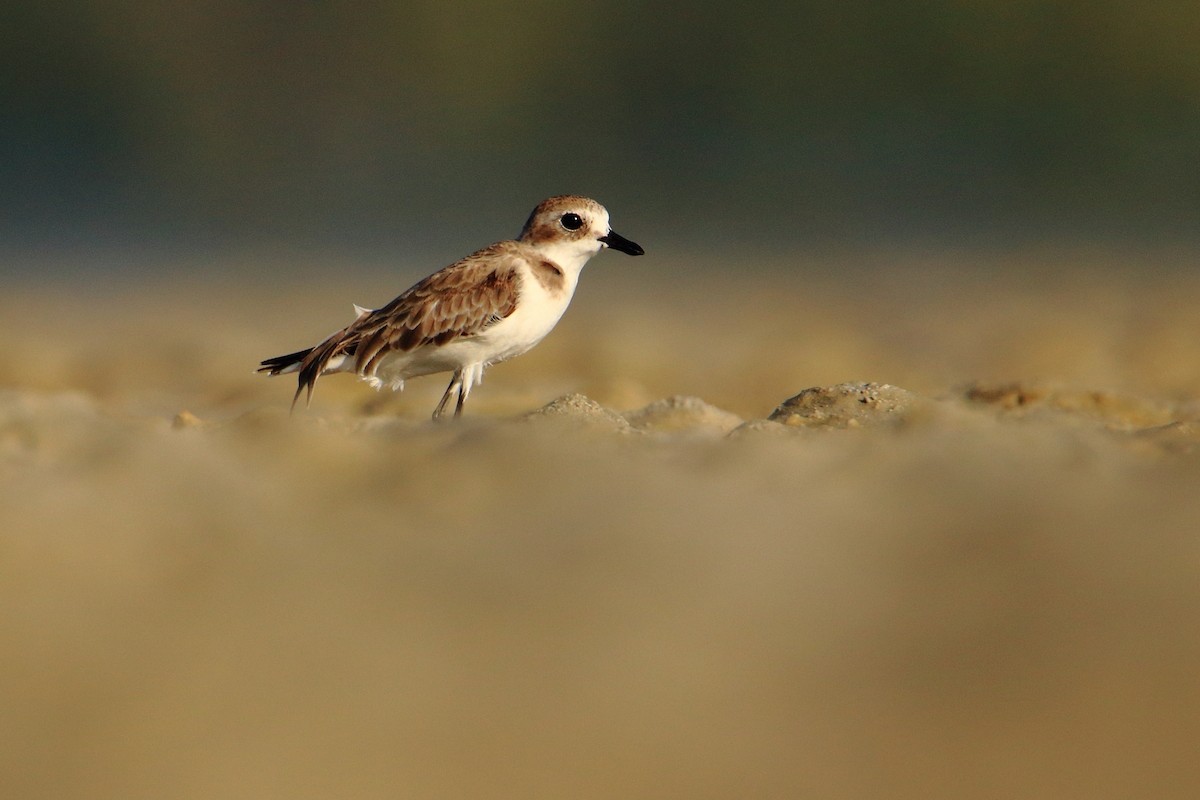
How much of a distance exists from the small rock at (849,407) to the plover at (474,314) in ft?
4.65

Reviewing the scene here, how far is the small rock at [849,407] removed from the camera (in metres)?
6.39

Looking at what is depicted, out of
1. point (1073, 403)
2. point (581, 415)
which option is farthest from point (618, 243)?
point (1073, 403)

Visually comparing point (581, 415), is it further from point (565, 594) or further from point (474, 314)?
point (565, 594)

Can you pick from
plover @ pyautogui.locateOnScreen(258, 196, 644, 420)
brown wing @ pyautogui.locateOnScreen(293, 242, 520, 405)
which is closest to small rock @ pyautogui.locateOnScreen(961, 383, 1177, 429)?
plover @ pyautogui.locateOnScreen(258, 196, 644, 420)

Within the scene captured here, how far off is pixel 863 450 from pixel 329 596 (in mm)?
2126

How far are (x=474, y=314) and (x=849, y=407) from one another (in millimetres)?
1908

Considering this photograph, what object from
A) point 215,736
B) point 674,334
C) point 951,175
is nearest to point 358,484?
point 215,736

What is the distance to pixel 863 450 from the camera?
503 cm

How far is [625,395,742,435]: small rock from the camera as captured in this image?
6.68m

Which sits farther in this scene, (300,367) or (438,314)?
(300,367)

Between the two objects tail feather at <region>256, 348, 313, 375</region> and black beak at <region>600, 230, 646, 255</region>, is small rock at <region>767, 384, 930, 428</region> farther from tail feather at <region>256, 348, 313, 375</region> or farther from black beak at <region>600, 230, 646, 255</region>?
tail feather at <region>256, 348, 313, 375</region>

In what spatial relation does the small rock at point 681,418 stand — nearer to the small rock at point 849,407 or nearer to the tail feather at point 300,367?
the small rock at point 849,407

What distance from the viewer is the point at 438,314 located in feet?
23.7

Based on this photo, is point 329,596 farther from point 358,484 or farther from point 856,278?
point 856,278
